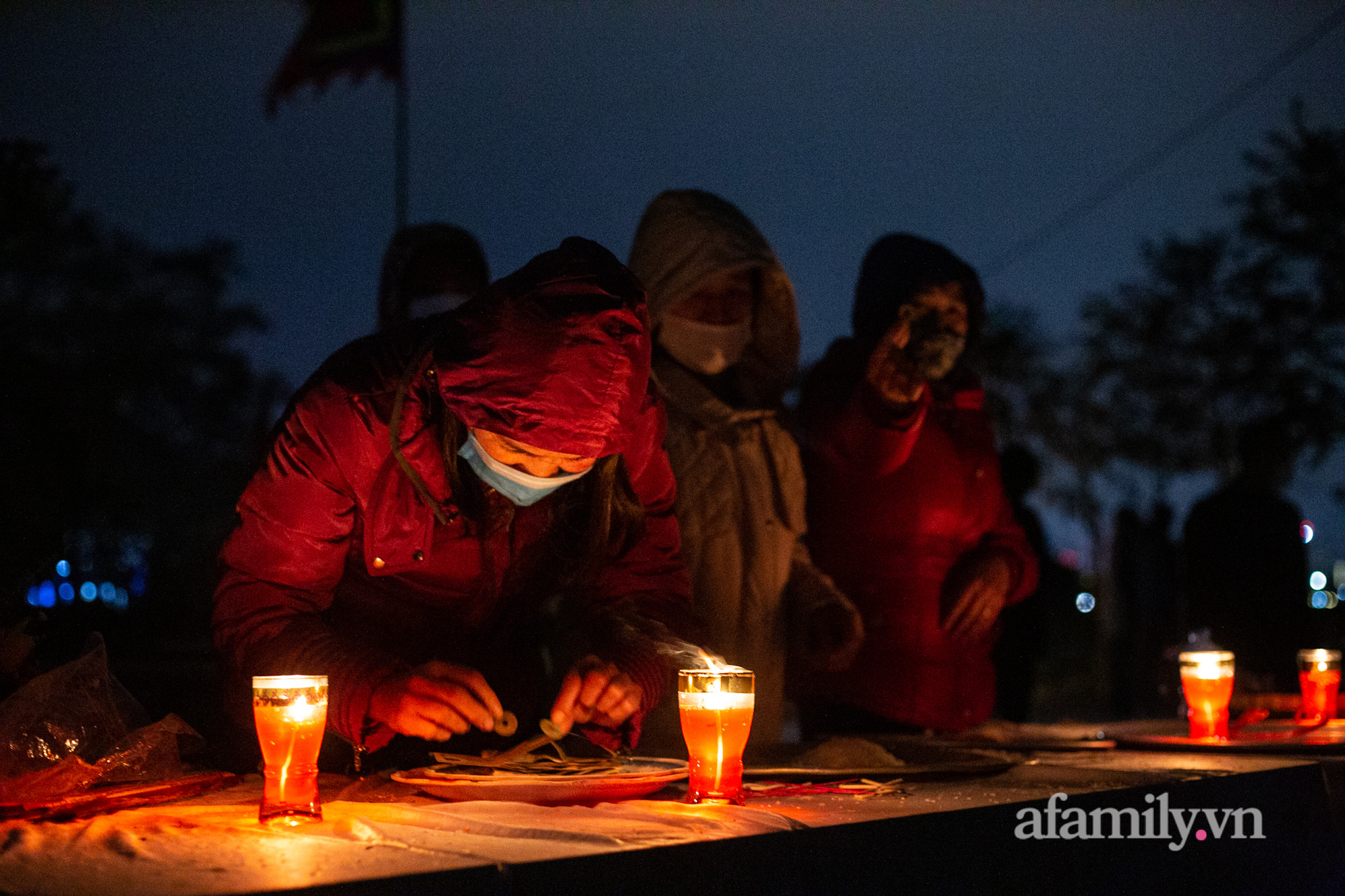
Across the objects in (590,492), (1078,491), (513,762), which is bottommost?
(513,762)

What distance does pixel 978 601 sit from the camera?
12.5 feet

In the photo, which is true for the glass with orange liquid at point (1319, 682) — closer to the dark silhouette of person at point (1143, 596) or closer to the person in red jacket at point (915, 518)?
the person in red jacket at point (915, 518)

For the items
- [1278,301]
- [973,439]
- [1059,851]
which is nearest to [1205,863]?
[1059,851]

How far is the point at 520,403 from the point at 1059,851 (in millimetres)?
1181

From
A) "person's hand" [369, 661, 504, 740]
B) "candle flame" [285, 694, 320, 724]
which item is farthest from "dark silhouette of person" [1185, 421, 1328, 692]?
"candle flame" [285, 694, 320, 724]

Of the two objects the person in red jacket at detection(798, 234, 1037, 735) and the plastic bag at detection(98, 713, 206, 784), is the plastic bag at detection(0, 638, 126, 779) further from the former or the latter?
the person in red jacket at detection(798, 234, 1037, 735)

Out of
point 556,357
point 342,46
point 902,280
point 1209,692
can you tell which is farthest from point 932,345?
point 342,46

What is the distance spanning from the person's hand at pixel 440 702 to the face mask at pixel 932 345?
215cm

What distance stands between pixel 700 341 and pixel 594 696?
1.77m

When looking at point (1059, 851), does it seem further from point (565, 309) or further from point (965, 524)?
point (965, 524)

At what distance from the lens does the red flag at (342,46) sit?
1325 cm

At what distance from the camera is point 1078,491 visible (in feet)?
89.2

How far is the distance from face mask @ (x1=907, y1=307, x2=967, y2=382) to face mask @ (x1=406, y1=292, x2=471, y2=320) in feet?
4.82

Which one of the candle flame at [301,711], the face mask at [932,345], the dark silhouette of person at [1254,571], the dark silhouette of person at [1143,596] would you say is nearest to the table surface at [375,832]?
the candle flame at [301,711]
